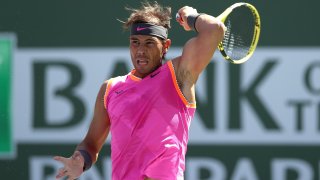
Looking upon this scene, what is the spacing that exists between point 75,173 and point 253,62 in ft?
8.13

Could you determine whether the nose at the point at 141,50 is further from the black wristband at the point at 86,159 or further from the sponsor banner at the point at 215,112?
the sponsor banner at the point at 215,112

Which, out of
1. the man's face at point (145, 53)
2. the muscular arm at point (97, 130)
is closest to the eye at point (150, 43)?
the man's face at point (145, 53)

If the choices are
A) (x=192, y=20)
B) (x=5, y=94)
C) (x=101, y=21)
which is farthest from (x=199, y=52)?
(x=5, y=94)

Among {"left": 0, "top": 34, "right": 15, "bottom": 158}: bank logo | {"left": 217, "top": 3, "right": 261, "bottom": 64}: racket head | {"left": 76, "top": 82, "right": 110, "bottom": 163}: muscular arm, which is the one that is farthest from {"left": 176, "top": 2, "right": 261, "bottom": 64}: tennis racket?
{"left": 0, "top": 34, "right": 15, "bottom": 158}: bank logo

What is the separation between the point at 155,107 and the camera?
11.4ft

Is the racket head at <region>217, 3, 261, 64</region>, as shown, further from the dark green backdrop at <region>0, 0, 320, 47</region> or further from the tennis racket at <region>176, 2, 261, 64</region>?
the dark green backdrop at <region>0, 0, 320, 47</region>

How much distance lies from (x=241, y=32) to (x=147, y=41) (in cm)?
69

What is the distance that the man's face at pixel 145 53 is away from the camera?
3611mm

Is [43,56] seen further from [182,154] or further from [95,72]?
[182,154]

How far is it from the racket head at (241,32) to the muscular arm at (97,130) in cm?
72

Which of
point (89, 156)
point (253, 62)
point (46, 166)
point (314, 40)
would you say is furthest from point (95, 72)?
point (89, 156)

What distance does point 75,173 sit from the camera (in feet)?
11.7

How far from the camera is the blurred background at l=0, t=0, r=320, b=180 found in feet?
18.5

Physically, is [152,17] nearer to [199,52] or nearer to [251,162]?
[199,52]
